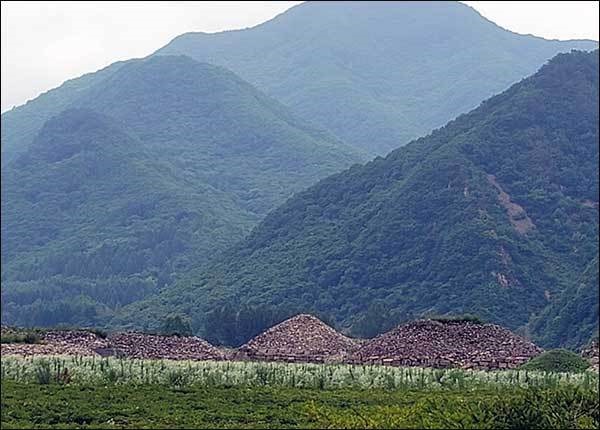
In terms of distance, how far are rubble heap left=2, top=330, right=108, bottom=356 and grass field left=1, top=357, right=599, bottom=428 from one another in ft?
17.5

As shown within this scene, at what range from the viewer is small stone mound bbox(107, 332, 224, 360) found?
3055cm

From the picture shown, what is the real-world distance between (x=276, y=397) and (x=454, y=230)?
4523 cm

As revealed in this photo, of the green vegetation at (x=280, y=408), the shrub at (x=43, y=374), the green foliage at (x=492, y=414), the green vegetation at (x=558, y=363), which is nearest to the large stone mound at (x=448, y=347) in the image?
the green vegetation at (x=558, y=363)

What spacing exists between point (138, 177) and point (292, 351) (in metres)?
74.2

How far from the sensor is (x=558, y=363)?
86.3 ft

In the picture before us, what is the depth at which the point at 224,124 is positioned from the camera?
432ft

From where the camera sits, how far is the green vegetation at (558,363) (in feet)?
84.8

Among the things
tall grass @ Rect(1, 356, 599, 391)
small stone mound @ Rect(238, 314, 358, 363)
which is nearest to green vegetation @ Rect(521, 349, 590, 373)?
tall grass @ Rect(1, 356, 599, 391)

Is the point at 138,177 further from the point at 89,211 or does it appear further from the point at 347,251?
the point at 347,251

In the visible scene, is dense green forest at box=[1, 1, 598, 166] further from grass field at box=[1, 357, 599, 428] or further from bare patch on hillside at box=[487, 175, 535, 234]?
grass field at box=[1, 357, 599, 428]

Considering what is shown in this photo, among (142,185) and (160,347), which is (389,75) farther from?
(160,347)

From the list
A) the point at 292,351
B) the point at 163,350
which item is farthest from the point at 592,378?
the point at 163,350

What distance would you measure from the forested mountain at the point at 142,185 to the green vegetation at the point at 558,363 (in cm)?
4205

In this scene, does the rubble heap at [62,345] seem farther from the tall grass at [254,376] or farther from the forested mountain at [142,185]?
the forested mountain at [142,185]
